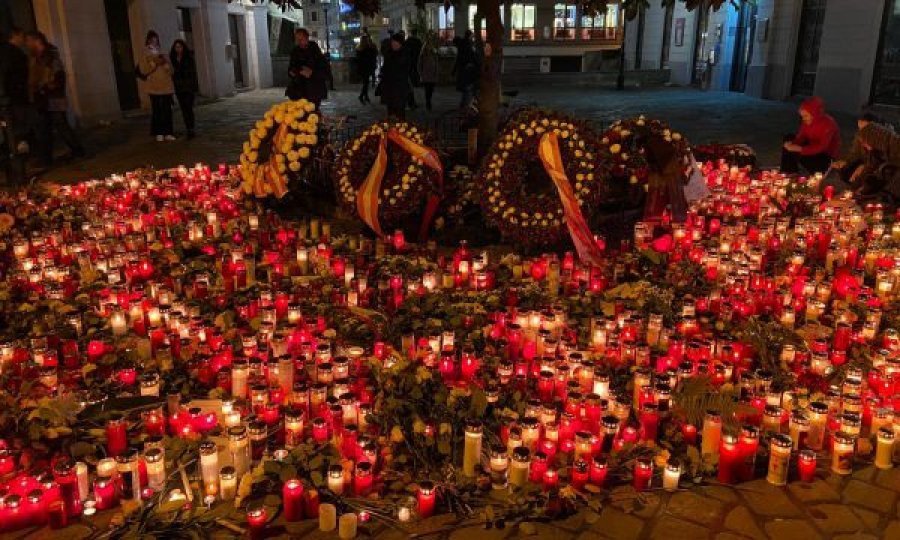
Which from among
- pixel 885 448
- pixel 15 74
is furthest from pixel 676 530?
pixel 15 74

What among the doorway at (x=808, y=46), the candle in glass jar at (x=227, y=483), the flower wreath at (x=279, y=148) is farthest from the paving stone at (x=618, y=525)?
the doorway at (x=808, y=46)

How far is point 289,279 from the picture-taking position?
6305 mm

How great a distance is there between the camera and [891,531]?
3297 millimetres

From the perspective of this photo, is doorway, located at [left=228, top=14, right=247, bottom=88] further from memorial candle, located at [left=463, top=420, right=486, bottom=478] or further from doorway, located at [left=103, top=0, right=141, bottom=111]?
memorial candle, located at [left=463, top=420, right=486, bottom=478]

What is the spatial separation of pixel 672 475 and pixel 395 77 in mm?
11053

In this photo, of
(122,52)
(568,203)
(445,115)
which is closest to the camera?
(568,203)

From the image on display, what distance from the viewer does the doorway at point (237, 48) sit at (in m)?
24.5

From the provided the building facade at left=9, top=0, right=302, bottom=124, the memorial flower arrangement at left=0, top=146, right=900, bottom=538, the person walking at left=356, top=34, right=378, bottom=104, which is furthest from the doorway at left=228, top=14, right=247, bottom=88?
the memorial flower arrangement at left=0, top=146, right=900, bottom=538

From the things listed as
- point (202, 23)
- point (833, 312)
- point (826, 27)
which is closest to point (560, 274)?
point (833, 312)

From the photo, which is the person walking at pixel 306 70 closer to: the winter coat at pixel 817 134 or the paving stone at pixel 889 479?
the winter coat at pixel 817 134

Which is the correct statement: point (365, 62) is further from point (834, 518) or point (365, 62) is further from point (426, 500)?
point (834, 518)

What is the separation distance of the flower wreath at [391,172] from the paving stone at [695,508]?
4.39m

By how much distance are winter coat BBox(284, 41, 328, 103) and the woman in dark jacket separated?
130 centimetres

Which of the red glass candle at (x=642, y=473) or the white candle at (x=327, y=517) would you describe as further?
the red glass candle at (x=642, y=473)
